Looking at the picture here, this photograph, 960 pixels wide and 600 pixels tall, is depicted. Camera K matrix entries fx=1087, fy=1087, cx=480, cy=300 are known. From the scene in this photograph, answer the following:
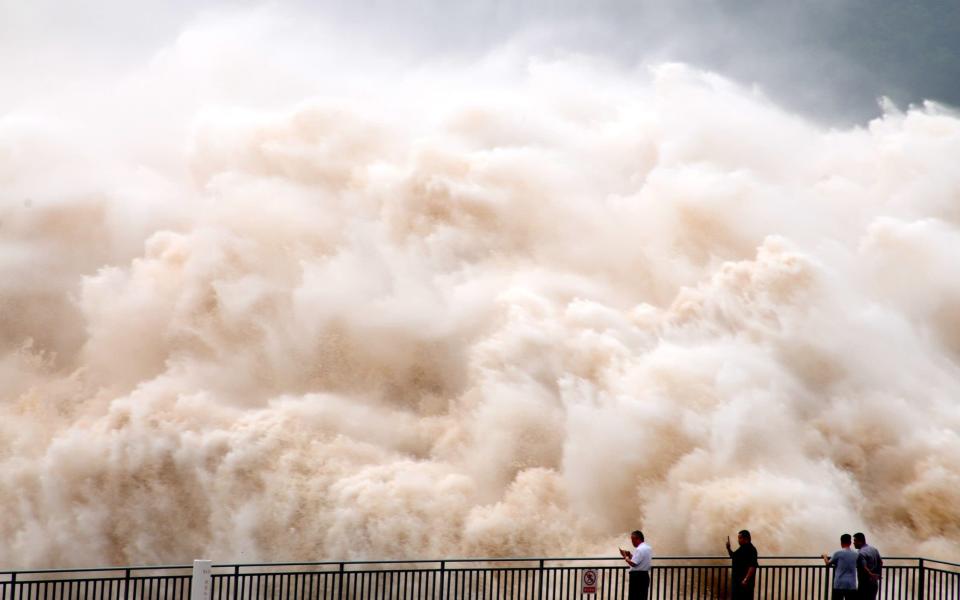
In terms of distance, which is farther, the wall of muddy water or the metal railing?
the wall of muddy water

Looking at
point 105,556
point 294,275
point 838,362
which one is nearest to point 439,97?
point 294,275

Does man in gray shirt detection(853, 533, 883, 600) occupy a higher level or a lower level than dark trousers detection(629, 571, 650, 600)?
higher

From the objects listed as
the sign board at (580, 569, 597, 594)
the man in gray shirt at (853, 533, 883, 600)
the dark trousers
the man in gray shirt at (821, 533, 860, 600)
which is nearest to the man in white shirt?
the dark trousers

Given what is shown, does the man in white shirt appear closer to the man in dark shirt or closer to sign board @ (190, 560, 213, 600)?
the man in dark shirt

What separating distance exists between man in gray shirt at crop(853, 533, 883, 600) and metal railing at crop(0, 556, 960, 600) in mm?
812

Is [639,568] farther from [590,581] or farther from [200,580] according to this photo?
[200,580]

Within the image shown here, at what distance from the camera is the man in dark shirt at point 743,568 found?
49.6ft

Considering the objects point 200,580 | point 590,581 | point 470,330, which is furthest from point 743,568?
point 470,330

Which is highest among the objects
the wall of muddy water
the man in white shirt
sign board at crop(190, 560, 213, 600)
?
the wall of muddy water

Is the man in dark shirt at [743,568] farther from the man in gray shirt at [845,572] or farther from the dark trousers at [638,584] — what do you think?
the dark trousers at [638,584]

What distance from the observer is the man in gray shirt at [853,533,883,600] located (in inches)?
616

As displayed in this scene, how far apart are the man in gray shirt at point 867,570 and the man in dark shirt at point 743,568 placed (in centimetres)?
167

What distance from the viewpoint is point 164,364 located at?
31.6 meters

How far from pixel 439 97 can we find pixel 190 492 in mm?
23087
